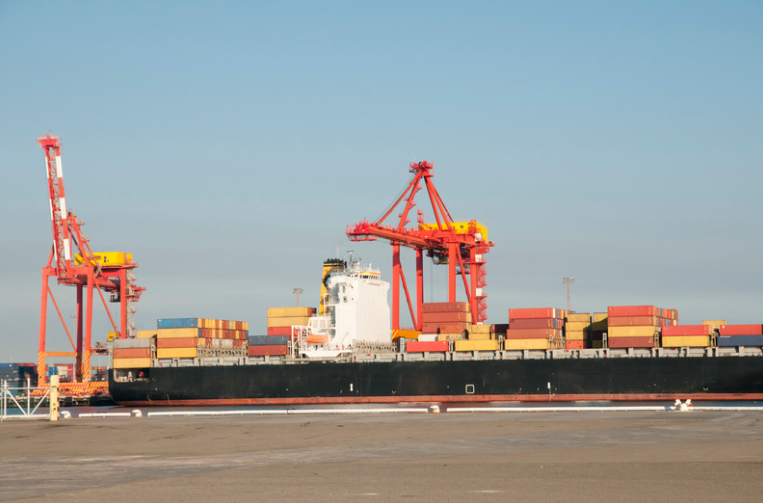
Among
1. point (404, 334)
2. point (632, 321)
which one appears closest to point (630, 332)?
point (632, 321)

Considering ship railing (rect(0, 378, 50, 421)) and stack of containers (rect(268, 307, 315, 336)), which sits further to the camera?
stack of containers (rect(268, 307, 315, 336))

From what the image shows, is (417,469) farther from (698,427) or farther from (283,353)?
(283,353)

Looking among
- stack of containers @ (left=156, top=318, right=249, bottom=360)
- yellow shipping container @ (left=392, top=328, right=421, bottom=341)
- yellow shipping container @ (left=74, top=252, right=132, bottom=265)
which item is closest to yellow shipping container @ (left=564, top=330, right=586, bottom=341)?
yellow shipping container @ (left=392, top=328, right=421, bottom=341)

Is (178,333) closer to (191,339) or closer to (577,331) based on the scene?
(191,339)

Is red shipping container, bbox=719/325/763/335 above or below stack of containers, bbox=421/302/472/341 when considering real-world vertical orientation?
below

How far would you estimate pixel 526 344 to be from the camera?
60.4m

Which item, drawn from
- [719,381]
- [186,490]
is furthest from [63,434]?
[719,381]

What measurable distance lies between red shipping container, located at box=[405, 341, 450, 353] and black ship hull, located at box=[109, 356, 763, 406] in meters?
1.29

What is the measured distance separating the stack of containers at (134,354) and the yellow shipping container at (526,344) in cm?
2993

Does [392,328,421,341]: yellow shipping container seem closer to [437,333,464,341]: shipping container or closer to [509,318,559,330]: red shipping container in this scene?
[437,333,464,341]: shipping container

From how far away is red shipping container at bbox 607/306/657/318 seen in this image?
58875 mm

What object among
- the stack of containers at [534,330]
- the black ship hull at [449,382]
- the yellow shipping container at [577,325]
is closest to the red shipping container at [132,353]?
the black ship hull at [449,382]

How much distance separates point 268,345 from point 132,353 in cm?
1203

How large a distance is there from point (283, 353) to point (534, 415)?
31.4 metres
